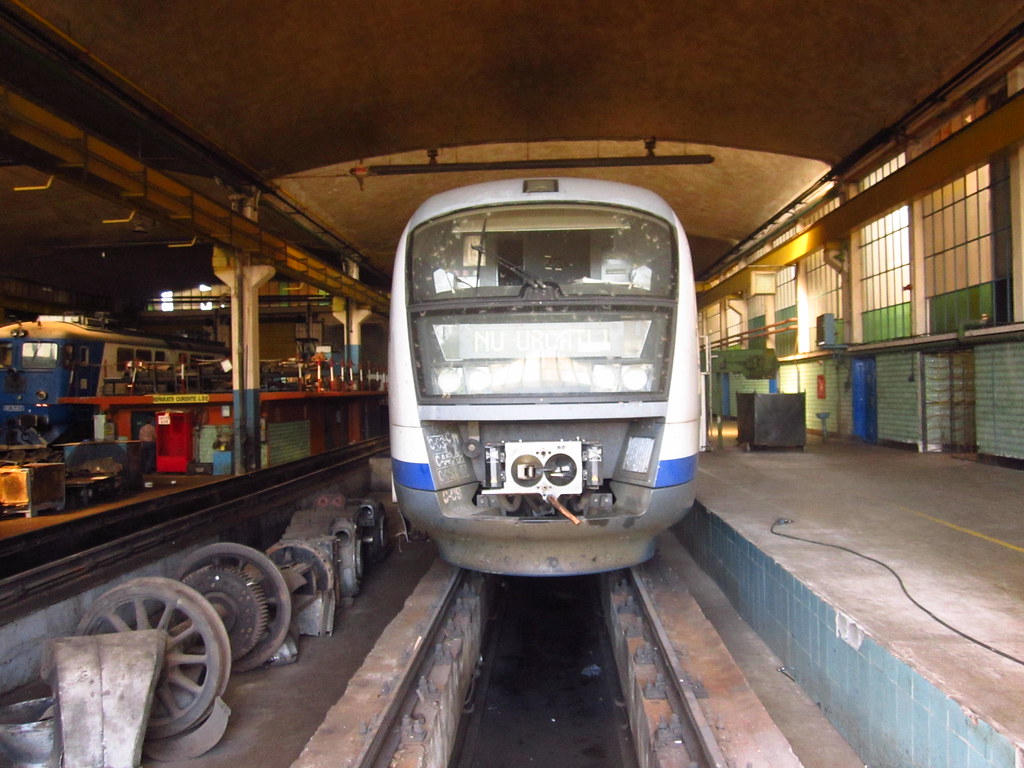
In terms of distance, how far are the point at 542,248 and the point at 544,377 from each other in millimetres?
953

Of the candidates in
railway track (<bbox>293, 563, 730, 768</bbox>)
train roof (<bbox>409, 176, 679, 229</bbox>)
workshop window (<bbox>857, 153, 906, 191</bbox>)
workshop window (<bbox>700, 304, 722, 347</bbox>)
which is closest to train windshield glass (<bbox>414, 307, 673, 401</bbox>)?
train roof (<bbox>409, 176, 679, 229</bbox>)

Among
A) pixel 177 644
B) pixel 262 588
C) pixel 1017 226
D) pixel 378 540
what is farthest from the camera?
pixel 1017 226

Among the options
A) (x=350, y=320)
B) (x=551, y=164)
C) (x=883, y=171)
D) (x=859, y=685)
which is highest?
(x=883, y=171)

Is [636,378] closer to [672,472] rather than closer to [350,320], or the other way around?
[672,472]

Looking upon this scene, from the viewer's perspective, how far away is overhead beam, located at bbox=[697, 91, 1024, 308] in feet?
26.0

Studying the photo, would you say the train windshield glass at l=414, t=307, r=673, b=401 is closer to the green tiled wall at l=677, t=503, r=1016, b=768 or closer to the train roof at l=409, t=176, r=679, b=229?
the train roof at l=409, t=176, r=679, b=229

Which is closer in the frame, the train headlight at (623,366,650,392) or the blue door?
the train headlight at (623,366,650,392)

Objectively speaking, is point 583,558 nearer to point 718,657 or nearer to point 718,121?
point 718,657

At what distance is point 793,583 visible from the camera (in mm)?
4309

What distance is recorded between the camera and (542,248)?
454cm

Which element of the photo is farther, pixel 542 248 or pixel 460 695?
pixel 542 248

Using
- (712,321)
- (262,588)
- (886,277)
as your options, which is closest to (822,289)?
(886,277)

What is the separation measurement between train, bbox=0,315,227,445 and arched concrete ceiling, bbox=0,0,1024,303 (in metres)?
4.32

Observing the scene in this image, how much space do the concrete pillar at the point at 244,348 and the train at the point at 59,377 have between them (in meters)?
1.09
